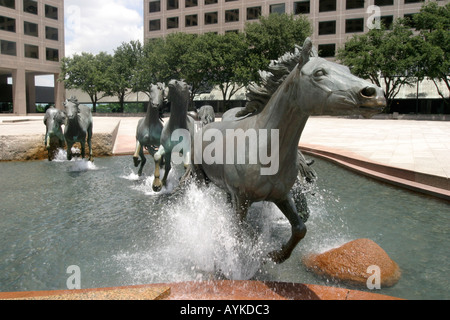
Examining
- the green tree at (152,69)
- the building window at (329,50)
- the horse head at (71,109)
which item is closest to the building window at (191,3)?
the green tree at (152,69)

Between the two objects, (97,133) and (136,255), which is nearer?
(136,255)

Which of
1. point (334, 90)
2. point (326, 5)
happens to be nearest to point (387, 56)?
point (326, 5)

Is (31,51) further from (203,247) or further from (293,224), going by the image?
(293,224)

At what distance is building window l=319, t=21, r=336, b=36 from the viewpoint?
175 feet

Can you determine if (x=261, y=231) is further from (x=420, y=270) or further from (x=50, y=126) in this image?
(x=50, y=126)

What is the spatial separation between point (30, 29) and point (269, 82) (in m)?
62.5

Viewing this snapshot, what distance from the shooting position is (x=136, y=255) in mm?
4566

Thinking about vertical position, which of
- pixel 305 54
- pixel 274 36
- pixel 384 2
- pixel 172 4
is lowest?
pixel 305 54

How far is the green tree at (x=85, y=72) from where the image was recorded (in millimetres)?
58750

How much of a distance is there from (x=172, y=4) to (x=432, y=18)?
140 ft

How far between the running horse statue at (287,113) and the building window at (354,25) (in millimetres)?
54408

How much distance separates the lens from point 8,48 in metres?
53.2

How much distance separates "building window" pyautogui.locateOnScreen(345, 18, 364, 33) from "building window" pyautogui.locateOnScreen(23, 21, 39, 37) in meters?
46.3
